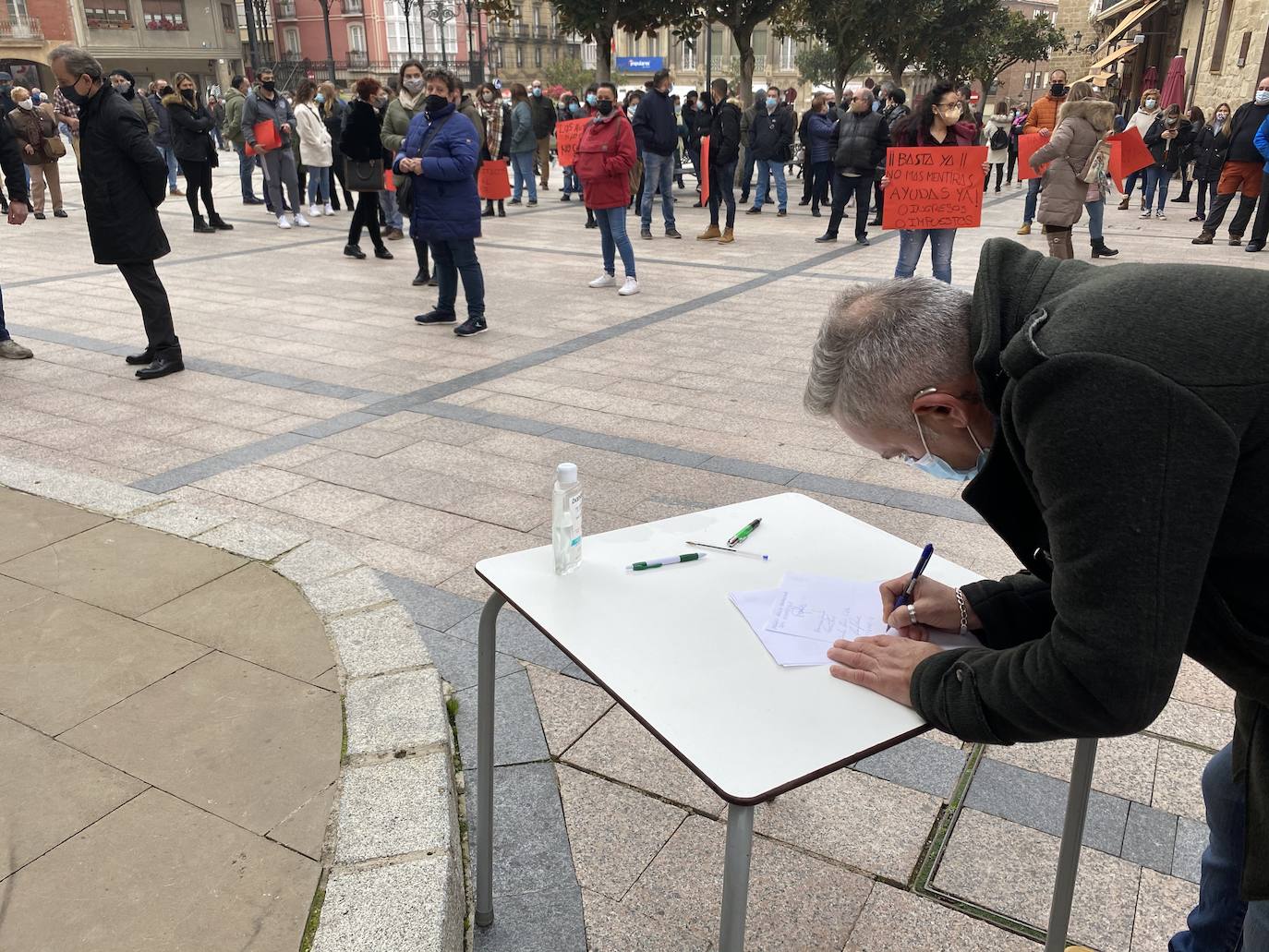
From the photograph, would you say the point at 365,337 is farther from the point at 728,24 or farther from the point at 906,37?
the point at 906,37

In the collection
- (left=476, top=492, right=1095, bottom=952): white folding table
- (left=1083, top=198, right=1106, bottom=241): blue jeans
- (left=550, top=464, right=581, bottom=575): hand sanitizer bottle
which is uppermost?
(left=550, top=464, right=581, bottom=575): hand sanitizer bottle

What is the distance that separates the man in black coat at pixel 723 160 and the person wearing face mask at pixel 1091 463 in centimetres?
1064

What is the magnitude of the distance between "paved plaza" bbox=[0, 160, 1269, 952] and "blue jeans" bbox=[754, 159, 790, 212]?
8170 millimetres

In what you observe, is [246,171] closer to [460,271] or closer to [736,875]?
[460,271]

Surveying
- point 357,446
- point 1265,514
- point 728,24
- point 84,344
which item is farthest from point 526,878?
point 728,24

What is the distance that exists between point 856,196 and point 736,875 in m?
11.2

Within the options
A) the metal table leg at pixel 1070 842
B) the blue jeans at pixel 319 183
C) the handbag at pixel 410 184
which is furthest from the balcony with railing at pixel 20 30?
the metal table leg at pixel 1070 842

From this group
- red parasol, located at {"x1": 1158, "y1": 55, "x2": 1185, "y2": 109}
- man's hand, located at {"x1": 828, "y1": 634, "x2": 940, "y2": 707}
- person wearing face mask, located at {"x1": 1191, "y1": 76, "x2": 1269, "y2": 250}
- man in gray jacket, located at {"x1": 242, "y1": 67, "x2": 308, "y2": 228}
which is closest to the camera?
man's hand, located at {"x1": 828, "y1": 634, "x2": 940, "y2": 707}

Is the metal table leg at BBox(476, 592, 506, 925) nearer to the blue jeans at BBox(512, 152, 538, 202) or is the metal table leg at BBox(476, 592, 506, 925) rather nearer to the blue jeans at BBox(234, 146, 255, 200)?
the blue jeans at BBox(512, 152, 538, 202)

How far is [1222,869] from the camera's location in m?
1.62

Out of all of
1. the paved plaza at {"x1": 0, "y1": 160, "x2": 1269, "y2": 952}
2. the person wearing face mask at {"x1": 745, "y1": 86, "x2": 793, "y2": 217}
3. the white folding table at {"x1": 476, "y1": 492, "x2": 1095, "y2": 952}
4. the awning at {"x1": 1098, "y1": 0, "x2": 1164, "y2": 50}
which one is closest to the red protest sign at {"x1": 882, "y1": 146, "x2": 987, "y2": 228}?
the paved plaza at {"x1": 0, "y1": 160, "x2": 1269, "y2": 952}

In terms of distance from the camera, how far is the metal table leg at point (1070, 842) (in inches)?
67.9

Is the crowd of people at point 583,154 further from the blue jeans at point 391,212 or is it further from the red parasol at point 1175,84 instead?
the red parasol at point 1175,84

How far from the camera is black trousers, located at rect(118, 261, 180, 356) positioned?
19.2 ft
